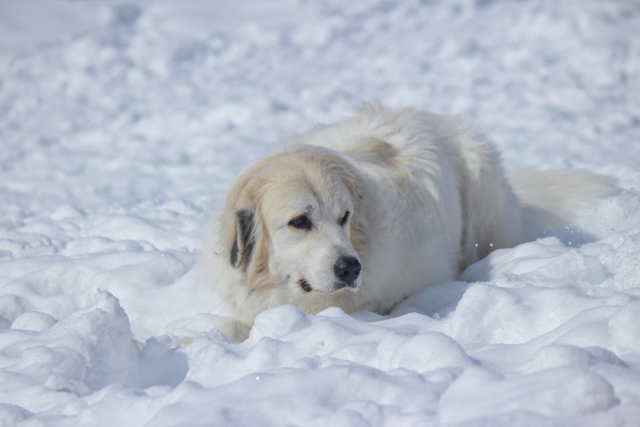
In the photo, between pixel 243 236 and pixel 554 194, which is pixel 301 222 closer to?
pixel 243 236

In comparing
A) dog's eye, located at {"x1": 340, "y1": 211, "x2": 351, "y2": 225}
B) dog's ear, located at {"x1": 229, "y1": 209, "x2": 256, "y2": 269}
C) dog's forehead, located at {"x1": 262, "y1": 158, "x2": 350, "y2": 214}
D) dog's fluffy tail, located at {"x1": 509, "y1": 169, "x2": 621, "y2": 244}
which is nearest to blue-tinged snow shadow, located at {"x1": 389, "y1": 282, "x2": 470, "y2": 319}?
dog's eye, located at {"x1": 340, "y1": 211, "x2": 351, "y2": 225}

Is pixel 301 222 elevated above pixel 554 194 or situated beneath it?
elevated above

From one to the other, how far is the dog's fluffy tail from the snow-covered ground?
0.52 ft

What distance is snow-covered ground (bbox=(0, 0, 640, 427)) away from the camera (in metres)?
1.73

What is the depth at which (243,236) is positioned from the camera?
3.18 metres

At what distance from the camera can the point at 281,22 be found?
33.5 ft

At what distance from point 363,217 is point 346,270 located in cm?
44

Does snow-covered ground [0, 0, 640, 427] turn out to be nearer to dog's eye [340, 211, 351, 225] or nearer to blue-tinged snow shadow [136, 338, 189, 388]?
blue-tinged snow shadow [136, 338, 189, 388]

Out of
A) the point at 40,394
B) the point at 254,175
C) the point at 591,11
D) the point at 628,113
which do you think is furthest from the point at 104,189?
the point at 591,11

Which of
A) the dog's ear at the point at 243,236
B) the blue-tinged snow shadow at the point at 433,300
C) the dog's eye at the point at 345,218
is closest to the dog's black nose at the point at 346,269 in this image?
the dog's eye at the point at 345,218

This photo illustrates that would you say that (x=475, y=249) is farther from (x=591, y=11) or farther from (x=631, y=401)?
(x=591, y=11)

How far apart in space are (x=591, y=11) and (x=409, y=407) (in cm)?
884

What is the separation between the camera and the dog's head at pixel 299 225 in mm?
2922

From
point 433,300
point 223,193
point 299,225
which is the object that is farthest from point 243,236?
point 433,300
